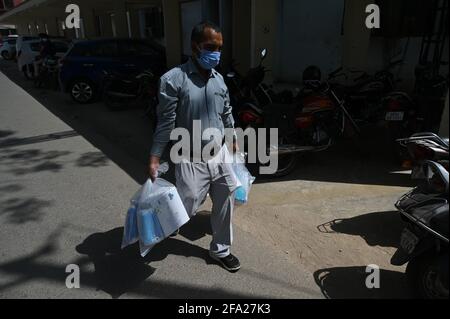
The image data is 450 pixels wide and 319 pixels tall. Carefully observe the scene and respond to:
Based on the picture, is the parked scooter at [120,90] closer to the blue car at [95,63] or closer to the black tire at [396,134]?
the blue car at [95,63]

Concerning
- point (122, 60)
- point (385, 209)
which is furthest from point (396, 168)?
point (122, 60)

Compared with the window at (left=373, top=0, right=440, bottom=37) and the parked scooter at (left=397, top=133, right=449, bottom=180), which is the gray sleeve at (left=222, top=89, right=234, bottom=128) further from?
the window at (left=373, top=0, right=440, bottom=37)

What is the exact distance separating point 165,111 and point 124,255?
1.43 metres

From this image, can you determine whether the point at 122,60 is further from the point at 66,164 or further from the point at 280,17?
the point at 66,164

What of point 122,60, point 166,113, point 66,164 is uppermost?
point 166,113

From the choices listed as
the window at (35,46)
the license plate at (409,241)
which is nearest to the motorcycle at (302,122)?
the license plate at (409,241)

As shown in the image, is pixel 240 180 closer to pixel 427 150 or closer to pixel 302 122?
pixel 427 150

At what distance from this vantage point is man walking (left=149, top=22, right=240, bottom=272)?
2.76 meters

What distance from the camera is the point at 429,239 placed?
258cm

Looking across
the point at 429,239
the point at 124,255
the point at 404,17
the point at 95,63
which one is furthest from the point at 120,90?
the point at 429,239

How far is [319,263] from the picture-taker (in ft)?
10.9

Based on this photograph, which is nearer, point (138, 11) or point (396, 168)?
point (396, 168)

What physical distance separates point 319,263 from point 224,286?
0.87 meters

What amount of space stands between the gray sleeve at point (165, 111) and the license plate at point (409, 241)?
185cm
